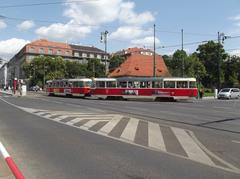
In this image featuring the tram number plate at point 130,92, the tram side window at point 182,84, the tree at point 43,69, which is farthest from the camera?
the tree at point 43,69

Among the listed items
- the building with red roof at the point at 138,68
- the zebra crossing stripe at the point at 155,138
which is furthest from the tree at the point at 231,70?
the zebra crossing stripe at the point at 155,138

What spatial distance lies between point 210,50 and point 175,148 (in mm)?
81982

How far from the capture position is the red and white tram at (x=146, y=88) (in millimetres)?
41000

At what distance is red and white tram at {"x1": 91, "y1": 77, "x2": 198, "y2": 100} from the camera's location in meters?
41.0

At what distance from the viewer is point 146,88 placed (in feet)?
141

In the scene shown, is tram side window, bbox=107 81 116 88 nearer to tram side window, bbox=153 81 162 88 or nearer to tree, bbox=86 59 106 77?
tram side window, bbox=153 81 162 88

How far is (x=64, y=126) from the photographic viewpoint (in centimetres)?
1542

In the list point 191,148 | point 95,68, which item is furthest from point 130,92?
point 95,68

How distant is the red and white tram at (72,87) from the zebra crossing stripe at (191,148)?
3733 centimetres

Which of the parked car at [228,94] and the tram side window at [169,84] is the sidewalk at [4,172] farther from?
the parked car at [228,94]

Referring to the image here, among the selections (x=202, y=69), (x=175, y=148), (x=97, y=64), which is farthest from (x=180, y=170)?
(x=97, y=64)

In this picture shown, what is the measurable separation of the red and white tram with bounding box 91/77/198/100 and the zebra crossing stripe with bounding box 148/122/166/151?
26.4 metres

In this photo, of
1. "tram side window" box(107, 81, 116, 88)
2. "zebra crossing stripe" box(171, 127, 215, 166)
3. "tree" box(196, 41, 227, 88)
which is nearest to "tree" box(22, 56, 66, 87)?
"tree" box(196, 41, 227, 88)

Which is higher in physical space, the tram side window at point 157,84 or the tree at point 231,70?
the tree at point 231,70
